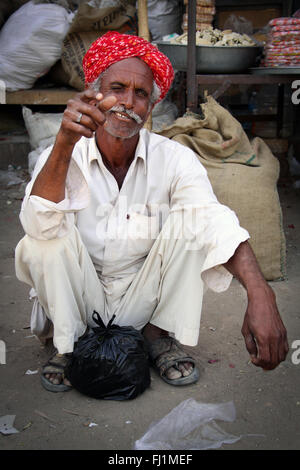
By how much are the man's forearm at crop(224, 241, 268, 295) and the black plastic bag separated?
20.4 inches

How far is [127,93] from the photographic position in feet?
6.89

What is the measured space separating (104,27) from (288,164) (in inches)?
88.6

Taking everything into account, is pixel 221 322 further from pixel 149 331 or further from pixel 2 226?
pixel 2 226

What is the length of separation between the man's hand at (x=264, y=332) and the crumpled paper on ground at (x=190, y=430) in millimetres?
344

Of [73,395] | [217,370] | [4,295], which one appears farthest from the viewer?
[4,295]

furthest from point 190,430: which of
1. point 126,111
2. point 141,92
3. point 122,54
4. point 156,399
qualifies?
point 122,54

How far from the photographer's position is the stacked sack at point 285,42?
3881 mm

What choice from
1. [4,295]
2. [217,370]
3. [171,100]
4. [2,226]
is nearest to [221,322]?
[217,370]

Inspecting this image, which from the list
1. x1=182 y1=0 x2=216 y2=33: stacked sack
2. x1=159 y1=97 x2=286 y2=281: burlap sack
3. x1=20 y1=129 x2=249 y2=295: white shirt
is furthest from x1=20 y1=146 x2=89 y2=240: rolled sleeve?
x1=182 y1=0 x2=216 y2=33: stacked sack

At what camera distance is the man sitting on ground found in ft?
6.12

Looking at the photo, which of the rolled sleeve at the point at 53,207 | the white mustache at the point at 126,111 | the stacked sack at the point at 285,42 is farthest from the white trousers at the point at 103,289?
the stacked sack at the point at 285,42
